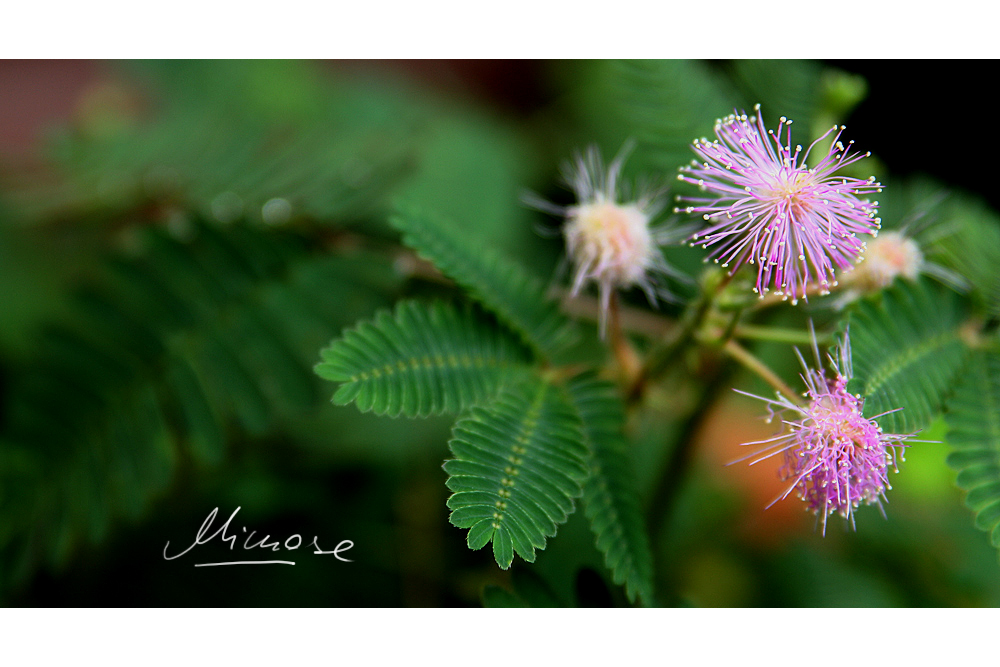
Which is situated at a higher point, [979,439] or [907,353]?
[907,353]

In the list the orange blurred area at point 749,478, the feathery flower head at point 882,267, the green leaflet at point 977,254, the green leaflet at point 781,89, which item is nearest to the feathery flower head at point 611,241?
the feathery flower head at point 882,267

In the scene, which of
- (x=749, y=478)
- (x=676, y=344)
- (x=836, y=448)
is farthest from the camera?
(x=749, y=478)

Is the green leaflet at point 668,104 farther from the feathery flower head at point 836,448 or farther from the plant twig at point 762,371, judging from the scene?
the feathery flower head at point 836,448

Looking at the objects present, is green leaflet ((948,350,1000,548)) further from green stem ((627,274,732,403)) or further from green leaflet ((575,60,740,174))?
green leaflet ((575,60,740,174))


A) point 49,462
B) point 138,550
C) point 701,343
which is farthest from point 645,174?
point 138,550
